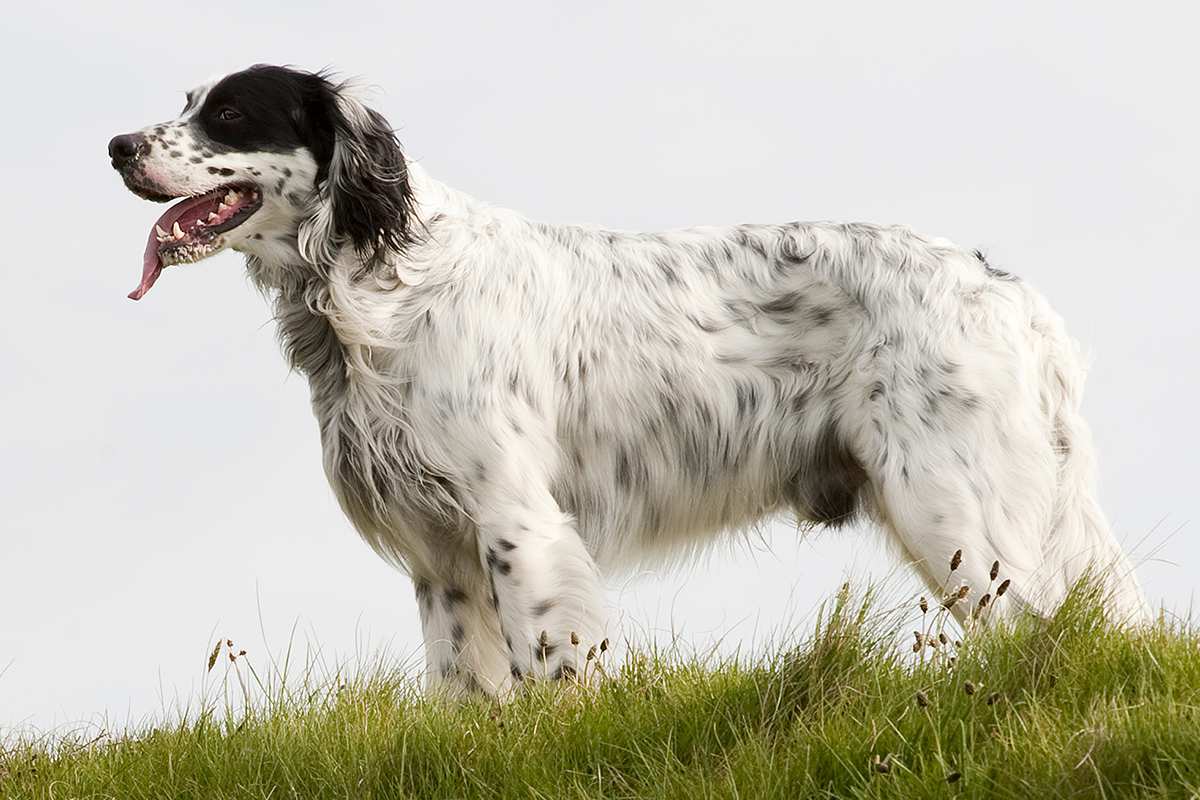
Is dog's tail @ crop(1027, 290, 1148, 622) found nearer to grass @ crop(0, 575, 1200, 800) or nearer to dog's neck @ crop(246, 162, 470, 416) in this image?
grass @ crop(0, 575, 1200, 800)

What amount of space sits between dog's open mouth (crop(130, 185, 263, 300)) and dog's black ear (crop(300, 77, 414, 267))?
0.27m

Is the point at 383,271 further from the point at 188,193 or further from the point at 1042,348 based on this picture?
the point at 1042,348

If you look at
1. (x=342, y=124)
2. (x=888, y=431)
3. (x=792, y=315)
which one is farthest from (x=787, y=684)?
(x=342, y=124)

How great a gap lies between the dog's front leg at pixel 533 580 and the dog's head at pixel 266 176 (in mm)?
1153

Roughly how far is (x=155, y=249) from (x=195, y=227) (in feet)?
0.61

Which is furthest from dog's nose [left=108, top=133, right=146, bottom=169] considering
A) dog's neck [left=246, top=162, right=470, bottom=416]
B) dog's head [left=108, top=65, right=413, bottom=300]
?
dog's neck [left=246, top=162, right=470, bottom=416]

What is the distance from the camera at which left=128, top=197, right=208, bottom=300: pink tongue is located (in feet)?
20.9

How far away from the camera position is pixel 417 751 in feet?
16.4

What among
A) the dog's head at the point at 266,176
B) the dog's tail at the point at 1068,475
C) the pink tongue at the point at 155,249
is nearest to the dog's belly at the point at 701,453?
the dog's tail at the point at 1068,475

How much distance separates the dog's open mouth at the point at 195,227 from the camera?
6.33 metres

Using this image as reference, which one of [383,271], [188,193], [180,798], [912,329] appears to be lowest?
[180,798]

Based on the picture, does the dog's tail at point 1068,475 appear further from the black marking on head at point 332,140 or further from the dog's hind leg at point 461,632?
the black marking on head at point 332,140

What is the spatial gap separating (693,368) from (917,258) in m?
1.07

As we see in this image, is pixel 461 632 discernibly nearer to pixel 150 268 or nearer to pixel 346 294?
pixel 346 294
